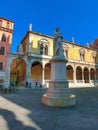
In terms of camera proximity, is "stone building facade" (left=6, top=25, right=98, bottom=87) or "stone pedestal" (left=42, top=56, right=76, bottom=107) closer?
"stone pedestal" (left=42, top=56, right=76, bottom=107)

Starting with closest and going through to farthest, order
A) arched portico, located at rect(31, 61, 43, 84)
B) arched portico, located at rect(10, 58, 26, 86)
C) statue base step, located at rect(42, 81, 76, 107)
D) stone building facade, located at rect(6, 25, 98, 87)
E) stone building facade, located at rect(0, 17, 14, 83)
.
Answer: statue base step, located at rect(42, 81, 76, 107)
stone building facade, located at rect(6, 25, 98, 87)
stone building facade, located at rect(0, 17, 14, 83)
arched portico, located at rect(10, 58, 26, 86)
arched portico, located at rect(31, 61, 43, 84)

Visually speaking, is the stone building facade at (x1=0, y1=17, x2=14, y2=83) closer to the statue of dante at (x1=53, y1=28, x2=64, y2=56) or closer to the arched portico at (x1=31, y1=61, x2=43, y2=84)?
the arched portico at (x1=31, y1=61, x2=43, y2=84)

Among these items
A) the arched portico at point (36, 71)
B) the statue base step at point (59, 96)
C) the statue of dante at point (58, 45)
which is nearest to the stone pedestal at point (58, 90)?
the statue base step at point (59, 96)

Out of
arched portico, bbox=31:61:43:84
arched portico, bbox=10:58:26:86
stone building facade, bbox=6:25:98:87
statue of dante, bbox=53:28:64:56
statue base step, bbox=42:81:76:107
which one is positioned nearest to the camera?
statue base step, bbox=42:81:76:107

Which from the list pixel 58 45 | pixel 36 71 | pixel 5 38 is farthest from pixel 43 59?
pixel 58 45

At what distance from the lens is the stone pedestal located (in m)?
6.61

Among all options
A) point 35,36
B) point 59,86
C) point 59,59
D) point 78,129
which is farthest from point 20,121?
point 35,36

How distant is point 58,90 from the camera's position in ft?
23.1

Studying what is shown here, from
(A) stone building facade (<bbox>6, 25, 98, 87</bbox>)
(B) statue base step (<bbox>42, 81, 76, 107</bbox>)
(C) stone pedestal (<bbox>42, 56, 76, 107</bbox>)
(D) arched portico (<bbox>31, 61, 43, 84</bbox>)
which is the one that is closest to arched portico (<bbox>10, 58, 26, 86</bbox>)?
(A) stone building facade (<bbox>6, 25, 98, 87</bbox>)

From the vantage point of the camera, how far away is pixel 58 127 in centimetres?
348

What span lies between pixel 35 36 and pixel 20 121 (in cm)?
2487

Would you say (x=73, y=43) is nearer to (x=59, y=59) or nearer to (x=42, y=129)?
(x=59, y=59)

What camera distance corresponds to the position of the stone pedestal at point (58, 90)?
661cm

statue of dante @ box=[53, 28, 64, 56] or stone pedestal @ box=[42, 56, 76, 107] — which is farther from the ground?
statue of dante @ box=[53, 28, 64, 56]
